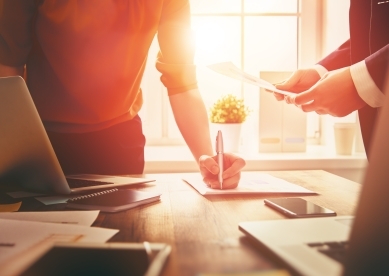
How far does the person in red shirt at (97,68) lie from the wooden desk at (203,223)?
0.38 meters

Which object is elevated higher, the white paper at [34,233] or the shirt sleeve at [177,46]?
the shirt sleeve at [177,46]

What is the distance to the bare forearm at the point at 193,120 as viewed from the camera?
1.42m

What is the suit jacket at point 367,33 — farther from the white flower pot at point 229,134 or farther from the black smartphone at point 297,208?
the white flower pot at point 229,134

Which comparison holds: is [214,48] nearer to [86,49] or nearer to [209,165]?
[86,49]

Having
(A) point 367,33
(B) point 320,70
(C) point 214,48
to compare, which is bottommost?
(B) point 320,70

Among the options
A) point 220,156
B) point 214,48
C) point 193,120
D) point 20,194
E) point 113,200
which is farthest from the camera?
point 214,48

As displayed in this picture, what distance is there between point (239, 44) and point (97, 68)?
1640mm

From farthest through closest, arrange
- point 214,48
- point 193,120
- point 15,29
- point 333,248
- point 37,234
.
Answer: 1. point 214,48
2. point 193,120
3. point 15,29
4. point 37,234
5. point 333,248

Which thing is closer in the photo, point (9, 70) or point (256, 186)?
point (256, 186)

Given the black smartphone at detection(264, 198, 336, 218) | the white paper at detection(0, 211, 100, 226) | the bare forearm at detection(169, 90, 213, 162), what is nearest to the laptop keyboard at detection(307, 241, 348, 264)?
the black smartphone at detection(264, 198, 336, 218)

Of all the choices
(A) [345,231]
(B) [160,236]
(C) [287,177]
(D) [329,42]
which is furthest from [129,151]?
(D) [329,42]

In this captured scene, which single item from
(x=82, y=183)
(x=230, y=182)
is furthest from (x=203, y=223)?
(x=82, y=183)

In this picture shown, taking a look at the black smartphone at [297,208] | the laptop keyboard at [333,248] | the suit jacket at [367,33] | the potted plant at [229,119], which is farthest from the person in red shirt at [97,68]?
the potted plant at [229,119]

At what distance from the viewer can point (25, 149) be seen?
34.4 inches
